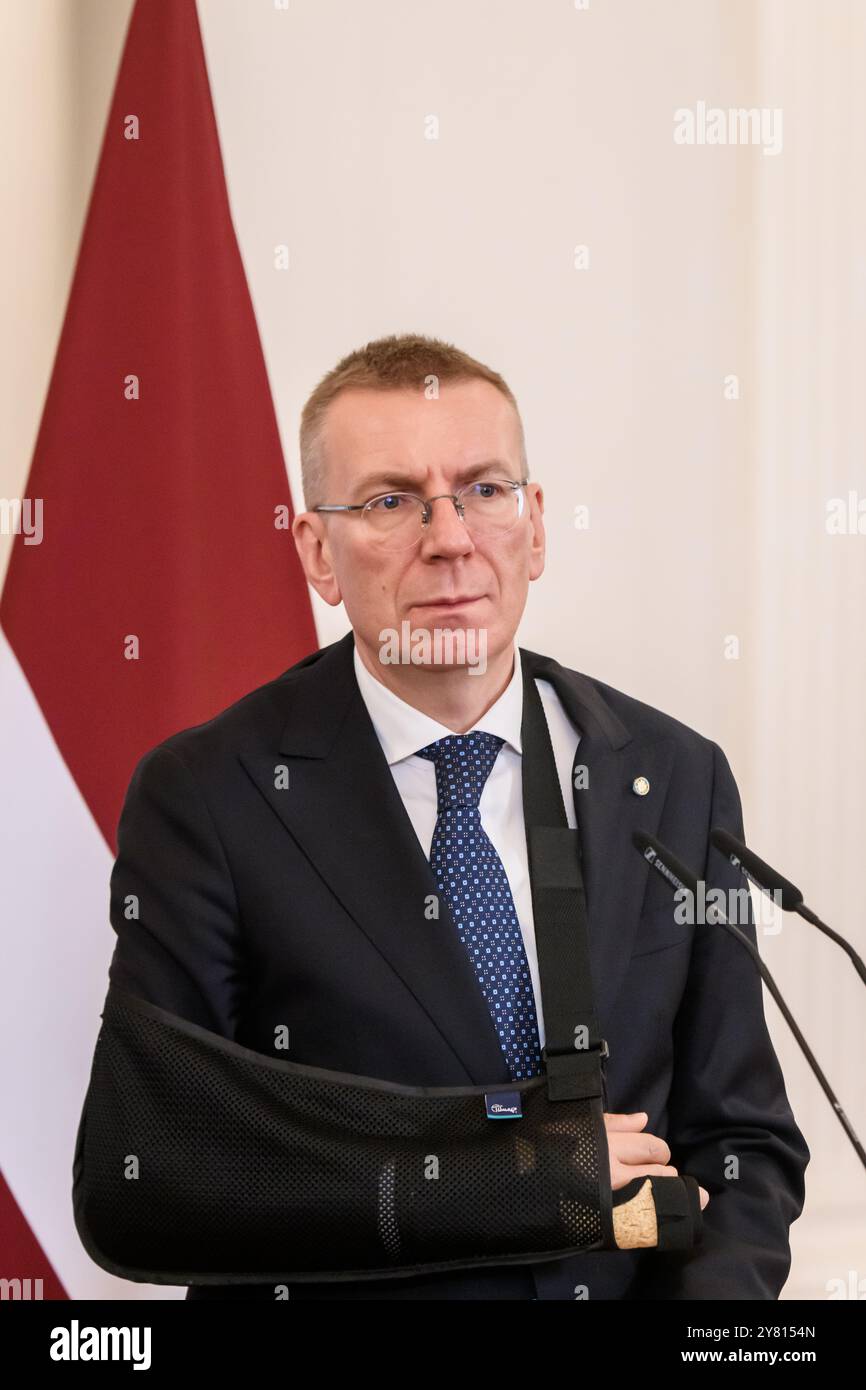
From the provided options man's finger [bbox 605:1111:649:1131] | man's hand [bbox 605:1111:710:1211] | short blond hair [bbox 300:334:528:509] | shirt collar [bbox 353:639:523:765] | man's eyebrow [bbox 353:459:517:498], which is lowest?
man's hand [bbox 605:1111:710:1211]

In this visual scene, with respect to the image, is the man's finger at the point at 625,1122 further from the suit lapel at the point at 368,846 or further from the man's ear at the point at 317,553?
the man's ear at the point at 317,553

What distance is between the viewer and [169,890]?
1.72 metres

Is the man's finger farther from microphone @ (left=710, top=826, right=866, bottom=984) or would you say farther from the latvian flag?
the latvian flag

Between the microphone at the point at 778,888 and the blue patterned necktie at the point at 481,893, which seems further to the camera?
the blue patterned necktie at the point at 481,893

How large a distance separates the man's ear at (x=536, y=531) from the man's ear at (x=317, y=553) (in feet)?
0.86

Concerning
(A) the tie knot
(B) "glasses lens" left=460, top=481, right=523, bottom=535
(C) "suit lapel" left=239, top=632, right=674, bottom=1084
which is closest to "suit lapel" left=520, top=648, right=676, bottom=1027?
(C) "suit lapel" left=239, top=632, right=674, bottom=1084

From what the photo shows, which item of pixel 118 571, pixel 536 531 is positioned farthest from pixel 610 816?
pixel 118 571

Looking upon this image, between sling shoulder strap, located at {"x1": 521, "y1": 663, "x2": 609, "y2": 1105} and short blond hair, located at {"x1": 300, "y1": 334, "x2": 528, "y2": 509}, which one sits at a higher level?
short blond hair, located at {"x1": 300, "y1": 334, "x2": 528, "y2": 509}

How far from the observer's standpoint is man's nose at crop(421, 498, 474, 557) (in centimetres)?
178

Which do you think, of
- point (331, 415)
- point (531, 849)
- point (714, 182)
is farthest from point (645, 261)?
point (531, 849)

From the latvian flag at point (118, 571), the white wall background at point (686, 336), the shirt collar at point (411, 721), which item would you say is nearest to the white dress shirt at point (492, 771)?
the shirt collar at point (411, 721)

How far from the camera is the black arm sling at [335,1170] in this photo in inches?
61.0
